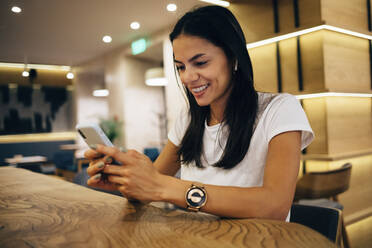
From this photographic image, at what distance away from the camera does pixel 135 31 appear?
Result: 21.6ft

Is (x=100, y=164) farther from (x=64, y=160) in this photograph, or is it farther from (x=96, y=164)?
(x=64, y=160)

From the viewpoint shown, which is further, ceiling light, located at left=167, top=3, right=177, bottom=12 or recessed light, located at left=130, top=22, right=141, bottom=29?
recessed light, located at left=130, top=22, right=141, bottom=29

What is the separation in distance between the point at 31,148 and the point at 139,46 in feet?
16.3

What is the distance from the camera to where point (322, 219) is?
957mm

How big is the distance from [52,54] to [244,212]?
8.64m

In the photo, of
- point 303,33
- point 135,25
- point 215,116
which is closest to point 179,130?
point 215,116

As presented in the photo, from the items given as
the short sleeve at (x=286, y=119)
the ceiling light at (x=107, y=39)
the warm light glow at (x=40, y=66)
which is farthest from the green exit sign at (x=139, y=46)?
the short sleeve at (x=286, y=119)

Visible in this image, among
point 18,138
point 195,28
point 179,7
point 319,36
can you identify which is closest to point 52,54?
point 18,138

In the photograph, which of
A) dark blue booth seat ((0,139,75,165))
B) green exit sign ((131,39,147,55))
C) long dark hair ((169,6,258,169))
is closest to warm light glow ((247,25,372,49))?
long dark hair ((169,6,258,169))

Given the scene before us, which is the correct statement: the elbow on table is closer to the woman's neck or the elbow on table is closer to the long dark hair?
the long dark hair

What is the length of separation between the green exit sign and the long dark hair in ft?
19.9

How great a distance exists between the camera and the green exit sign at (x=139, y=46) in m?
6.97

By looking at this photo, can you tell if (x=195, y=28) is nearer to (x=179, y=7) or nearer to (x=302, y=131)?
(x=302, y=131)

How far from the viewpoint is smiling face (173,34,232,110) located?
1072mm
